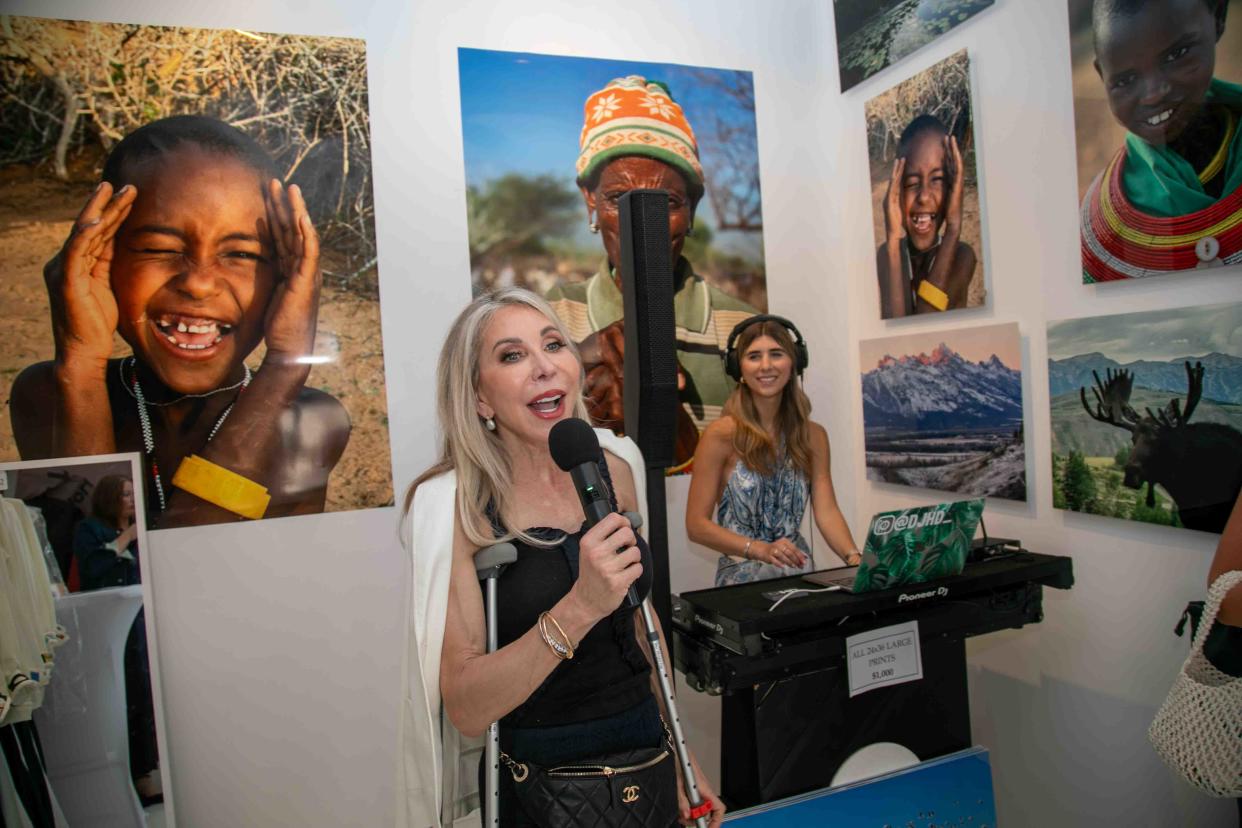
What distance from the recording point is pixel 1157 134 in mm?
2057

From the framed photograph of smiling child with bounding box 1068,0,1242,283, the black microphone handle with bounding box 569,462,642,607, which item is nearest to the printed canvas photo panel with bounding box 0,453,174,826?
the black microphone handle with bounding box 569,462,642,607

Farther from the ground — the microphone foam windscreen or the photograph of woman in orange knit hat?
the photograph of woman in orange knit hat

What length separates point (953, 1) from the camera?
2760mm

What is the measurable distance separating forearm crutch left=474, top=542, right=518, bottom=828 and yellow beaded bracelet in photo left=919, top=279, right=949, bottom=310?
2108 millimetres

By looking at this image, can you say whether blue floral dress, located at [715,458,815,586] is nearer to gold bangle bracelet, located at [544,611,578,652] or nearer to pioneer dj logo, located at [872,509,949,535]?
pioneer dj logo, located at [872,509,949,535]

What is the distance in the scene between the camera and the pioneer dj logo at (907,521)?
177 centimetres

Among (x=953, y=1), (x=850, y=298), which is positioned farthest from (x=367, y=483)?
(x=953, y=1)

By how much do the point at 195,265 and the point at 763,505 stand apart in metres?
2.10

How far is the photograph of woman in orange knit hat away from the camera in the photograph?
3.00 m

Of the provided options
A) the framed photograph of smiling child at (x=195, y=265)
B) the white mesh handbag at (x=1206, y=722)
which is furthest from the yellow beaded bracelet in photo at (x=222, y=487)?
the white mesh handbag at (x=1206, y=722)

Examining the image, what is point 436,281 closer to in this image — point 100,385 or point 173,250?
point 173,250

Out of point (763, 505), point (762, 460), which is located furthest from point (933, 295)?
point (763, 505)

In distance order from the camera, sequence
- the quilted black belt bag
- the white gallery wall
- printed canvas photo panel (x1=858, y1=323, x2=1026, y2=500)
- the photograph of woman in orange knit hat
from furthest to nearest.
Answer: the photograph of woman in orange knit hat
printed canvas photo panel (x1=858, y1=323, x2=1026, y2=500)
the white gallery wall
the quilted black belt bag

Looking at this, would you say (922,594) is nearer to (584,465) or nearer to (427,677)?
(584,465)
